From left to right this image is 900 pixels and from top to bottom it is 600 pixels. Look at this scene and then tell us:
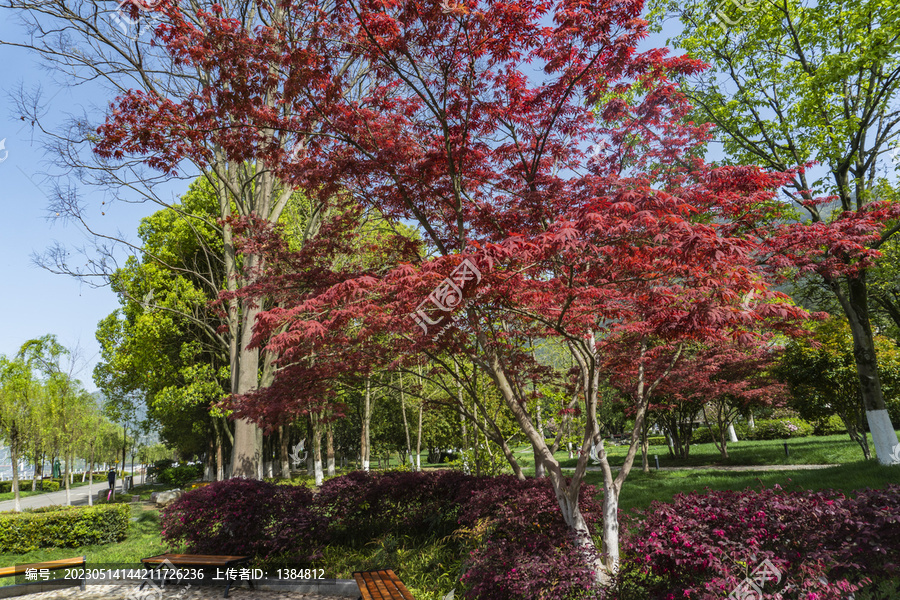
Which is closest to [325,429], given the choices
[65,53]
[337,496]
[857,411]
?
[337,496]

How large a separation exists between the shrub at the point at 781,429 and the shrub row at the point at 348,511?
24.7m

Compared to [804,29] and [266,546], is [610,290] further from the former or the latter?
[804,29]

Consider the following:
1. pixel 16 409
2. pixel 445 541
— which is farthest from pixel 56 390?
pixel 445 541

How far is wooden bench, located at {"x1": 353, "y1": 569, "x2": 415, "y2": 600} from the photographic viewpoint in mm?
4480

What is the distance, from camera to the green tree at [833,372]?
11.8 metres

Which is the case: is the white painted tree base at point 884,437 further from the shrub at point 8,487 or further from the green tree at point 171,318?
the shrub at point 8,487

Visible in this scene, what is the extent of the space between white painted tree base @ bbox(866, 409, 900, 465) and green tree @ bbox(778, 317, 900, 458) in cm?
248

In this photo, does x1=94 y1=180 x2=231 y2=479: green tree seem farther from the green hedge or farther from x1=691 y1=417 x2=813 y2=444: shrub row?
x1=691 y1=417 x2=813 y2=444: shrub row

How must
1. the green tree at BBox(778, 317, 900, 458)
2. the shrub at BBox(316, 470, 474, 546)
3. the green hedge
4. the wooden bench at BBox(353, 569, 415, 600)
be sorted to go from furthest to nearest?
the green tree at BBox(778, 317, 900, 458) → the green hedge → the shrub at BBox(316, 470, 474, 546) → the wooden bench at BBox(353, 569, 415, 600)

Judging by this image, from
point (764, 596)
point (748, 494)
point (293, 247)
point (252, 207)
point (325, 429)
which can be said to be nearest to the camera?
point (764, 596)

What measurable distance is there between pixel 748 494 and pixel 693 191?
124 inches

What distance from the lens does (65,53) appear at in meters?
9.55

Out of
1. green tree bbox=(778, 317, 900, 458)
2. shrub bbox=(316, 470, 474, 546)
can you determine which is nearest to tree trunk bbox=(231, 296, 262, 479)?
shrub bbox=(316, 470, 474, 546)

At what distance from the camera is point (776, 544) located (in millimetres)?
3549
